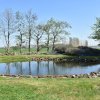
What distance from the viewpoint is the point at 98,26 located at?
51.4 metres

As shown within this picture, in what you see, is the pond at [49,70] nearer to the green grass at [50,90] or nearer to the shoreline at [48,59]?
the shoreline at [48,59]

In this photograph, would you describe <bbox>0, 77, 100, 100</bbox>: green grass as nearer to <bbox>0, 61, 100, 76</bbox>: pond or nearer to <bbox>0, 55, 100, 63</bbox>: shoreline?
<bbox>0, 61, 100, 76</bbox>: pond

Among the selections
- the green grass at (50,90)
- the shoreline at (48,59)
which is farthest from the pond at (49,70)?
the green grass at (50,90)

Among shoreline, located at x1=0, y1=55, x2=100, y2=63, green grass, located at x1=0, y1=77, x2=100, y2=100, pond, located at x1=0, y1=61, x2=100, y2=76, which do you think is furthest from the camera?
shoreline, located at x1=0, y1=55, x2=100, y2=63

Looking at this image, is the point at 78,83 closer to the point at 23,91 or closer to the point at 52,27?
the point at 23,91

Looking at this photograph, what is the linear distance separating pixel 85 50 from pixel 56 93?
1428 inches

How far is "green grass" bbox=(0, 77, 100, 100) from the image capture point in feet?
40.2

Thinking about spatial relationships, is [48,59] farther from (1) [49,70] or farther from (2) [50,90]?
(2) [50,90]

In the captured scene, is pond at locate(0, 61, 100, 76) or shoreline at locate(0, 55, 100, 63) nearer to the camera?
pond at locate(0, 61, 100, 76)

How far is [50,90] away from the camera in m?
13.4

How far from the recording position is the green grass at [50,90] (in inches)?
482

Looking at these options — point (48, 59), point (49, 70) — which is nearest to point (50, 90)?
point (49, 70)

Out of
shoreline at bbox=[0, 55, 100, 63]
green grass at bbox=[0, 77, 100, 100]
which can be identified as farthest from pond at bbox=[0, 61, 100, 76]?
green grass at bbox=[0, 77, 100, 100]

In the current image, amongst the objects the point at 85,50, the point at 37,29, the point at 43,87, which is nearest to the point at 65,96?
the point at 43,87
